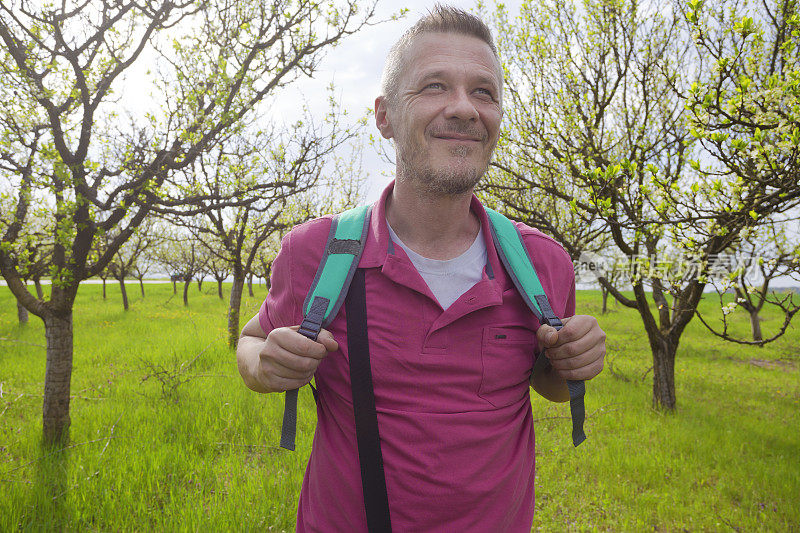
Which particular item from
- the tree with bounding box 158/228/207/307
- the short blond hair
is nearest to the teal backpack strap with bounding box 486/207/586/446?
the short blond hair

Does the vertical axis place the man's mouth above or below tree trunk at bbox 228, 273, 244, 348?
above

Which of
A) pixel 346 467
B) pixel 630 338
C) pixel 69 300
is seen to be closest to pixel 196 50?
pixel 69 300

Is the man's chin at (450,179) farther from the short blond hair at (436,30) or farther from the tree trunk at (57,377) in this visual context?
the tree trunk at (57,377)

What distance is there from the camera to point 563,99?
292 inches

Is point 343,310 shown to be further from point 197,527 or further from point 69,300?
point 69,300

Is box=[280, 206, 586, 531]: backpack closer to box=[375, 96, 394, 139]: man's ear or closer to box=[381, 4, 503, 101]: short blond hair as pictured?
box=[375, 96, 394, 139]: man's ear

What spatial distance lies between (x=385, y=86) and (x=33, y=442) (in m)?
6.45

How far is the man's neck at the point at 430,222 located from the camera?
1.77 metres

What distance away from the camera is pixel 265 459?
5.25 meters

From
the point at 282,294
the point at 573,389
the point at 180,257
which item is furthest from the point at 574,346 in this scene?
the point at 180,257

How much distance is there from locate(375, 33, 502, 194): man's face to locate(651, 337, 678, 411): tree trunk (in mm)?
7237

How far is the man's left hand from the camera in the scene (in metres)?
1.50

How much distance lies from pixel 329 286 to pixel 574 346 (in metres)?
0.93

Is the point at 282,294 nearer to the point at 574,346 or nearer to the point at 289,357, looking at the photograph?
the point at 289,357
